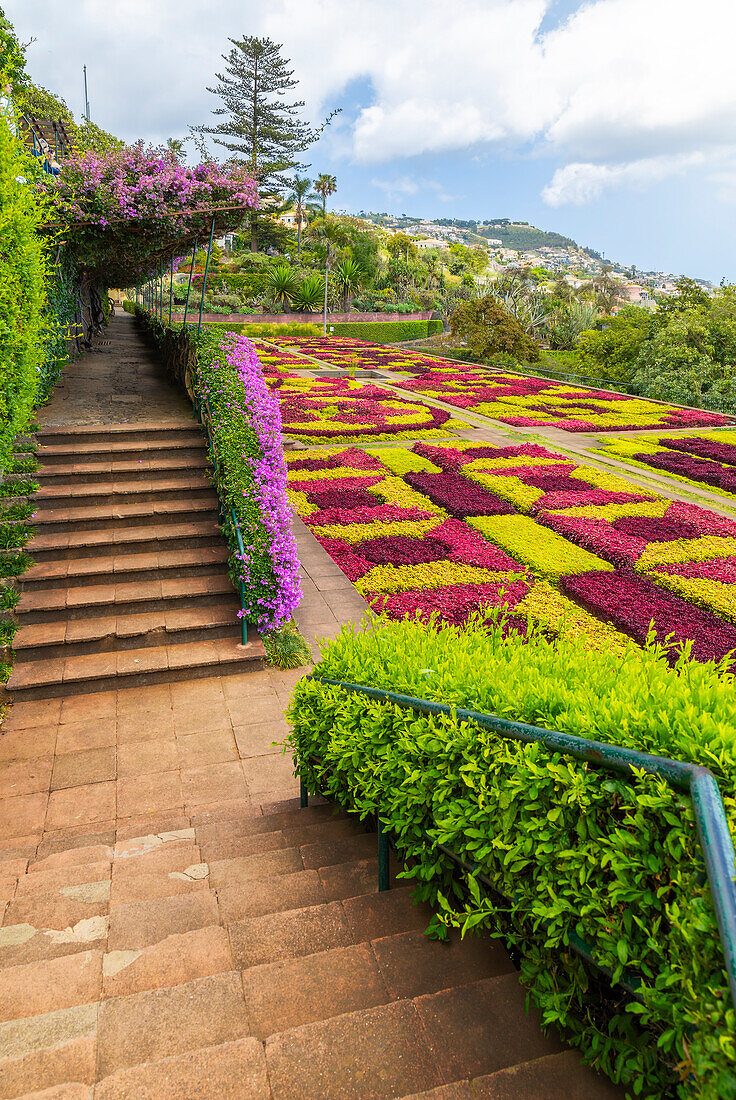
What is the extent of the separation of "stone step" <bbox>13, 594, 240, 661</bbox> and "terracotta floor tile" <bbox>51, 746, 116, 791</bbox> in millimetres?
1249

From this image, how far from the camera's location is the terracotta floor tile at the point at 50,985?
2.17 m

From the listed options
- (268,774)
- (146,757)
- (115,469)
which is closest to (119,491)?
(115,469)

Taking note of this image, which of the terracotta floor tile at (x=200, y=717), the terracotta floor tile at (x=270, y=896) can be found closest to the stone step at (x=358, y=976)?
the terracotta floor tile at (x=270, y=896)

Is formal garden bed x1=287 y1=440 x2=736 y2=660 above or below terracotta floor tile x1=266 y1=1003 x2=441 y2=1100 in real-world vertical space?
below

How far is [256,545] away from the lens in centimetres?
611

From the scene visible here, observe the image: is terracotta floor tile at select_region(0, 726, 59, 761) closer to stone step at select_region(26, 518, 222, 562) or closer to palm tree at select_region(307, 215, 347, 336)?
stone step at select_region(26, 518, 222, 562)

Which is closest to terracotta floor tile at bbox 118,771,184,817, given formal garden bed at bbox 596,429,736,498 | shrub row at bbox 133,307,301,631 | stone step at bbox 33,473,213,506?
shrub row at bbox 133,307,301,631

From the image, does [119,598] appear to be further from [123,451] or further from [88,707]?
[123,451]

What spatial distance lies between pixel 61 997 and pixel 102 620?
4168mm

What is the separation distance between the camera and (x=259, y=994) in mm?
2000

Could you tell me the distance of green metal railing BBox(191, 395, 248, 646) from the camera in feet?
19.9

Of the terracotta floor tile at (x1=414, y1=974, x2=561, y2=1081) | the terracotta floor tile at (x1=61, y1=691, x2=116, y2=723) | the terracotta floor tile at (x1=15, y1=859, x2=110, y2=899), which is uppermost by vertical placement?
the terracotta floor tile at (x1=414, y1=974, x2=561, y2=1081)

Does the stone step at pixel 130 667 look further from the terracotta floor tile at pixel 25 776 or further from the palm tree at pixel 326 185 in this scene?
the palm tree at pixel 326 185

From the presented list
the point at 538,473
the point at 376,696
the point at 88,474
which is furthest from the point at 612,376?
the point at 376,696
